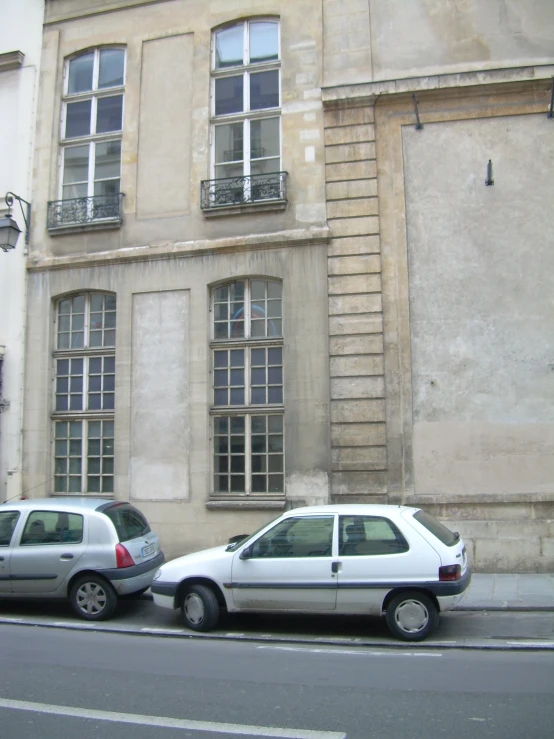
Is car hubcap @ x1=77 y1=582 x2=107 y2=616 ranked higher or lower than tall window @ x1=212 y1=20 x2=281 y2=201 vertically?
lower

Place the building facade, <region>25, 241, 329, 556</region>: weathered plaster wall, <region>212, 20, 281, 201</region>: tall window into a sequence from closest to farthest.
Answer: the building facade < <region>25, 241, 329, 556</region>: weathered plaster wall < <region>212, 20, 281, 201</region>: tall window

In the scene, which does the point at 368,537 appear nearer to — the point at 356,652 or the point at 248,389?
the point at 356,652

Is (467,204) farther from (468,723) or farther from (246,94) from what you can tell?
(468,723)

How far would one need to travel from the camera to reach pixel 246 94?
13633 millimetres

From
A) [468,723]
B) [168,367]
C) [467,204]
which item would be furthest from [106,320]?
[468,723]

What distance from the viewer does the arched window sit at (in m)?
14.0

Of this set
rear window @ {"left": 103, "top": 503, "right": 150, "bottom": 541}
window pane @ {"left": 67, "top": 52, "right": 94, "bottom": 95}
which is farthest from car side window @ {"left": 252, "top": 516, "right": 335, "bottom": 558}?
window pane @ {"left": 67, "top": 52, "right": 94, "bottom": 95}

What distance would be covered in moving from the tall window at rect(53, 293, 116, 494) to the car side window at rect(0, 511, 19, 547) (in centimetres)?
392

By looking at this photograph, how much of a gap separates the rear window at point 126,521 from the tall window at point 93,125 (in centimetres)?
680

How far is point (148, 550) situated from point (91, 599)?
38.7 inches

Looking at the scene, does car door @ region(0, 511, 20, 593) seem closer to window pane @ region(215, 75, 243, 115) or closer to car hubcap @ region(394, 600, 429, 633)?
car hubcap @ region(394, 600, 429, 633)

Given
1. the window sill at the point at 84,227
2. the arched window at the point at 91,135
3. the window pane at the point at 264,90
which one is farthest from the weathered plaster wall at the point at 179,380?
the window pane at the point at 264,90

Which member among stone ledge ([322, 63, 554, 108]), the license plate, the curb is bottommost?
the curb

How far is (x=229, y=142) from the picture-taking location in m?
13.5
